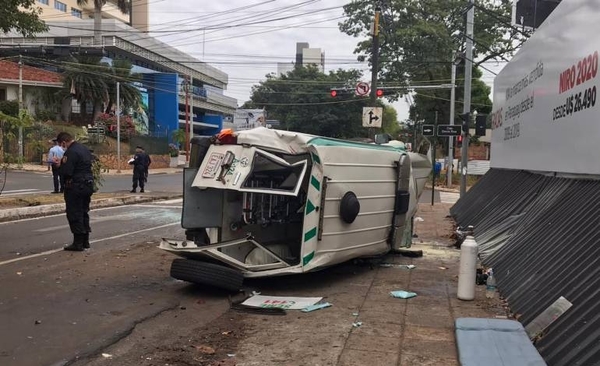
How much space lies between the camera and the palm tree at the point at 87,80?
46.1 metres

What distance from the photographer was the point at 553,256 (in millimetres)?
5797

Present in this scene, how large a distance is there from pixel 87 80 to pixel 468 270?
45807mm

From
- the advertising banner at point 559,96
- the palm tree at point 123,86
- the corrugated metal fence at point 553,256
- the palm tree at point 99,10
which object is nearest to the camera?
the corrugated metal fence at point 553,256

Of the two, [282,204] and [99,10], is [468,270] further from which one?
[99,10]

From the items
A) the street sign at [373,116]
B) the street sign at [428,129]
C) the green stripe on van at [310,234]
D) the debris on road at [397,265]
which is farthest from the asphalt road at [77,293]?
the street sign at [428,129]

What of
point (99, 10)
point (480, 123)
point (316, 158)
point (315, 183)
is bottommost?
point (315, 183)

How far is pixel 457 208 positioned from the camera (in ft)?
50.3

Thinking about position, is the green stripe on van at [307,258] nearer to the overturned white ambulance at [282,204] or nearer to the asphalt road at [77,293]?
the overturned white ambulance at [282,204]

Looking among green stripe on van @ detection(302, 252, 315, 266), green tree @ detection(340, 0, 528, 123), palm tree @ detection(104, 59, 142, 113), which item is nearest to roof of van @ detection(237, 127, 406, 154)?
green stripe on van @ detection(302, 252, 315, 266)

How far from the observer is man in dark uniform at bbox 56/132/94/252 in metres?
9.09

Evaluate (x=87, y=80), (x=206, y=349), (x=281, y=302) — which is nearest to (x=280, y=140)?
(x=281, y=302)

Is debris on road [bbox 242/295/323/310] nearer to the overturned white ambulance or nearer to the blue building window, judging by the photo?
the overturned white ambulance

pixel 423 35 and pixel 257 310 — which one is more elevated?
pixel 423 35

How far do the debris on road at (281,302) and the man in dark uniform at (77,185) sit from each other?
4.07 m
